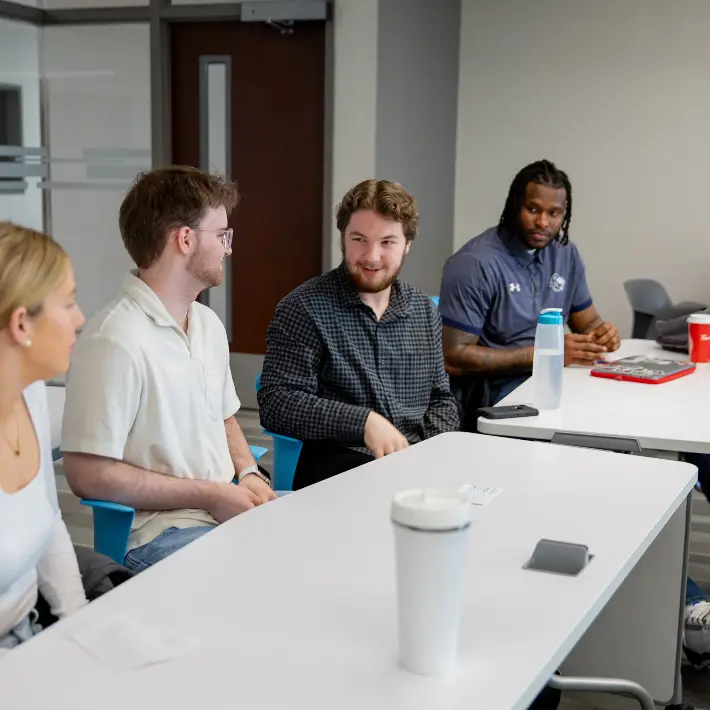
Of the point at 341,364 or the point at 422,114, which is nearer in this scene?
the point at 341,364

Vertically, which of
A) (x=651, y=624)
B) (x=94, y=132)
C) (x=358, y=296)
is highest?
(x=94, y=132)

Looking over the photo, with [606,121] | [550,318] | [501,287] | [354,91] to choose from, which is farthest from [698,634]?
[606,121]

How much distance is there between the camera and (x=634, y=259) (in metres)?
6.19

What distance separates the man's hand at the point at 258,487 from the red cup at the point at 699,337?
161cm

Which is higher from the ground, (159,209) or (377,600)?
(159,209)

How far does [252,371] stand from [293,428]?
3323 millimetres

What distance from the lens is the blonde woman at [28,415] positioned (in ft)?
4.50

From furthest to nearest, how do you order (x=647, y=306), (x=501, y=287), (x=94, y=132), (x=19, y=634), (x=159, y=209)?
(x=94, y=132), (x=647, y=306), (x=501, y=287), (x=159, y=209), (x=19, y=634)

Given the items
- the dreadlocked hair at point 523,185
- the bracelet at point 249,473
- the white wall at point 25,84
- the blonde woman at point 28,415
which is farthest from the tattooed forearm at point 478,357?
the white wall at point 25,84

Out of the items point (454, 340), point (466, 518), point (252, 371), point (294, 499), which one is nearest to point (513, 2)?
point (252, 371)

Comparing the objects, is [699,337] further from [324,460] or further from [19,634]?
[19,634]

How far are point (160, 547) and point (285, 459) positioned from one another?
0.59 meters

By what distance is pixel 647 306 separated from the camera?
5094mm

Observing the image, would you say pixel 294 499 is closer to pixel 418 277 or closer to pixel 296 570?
pixel 296 570
